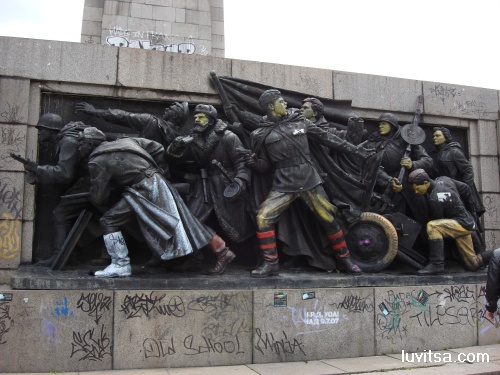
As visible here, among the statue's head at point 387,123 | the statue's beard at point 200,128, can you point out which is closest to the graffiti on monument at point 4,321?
the statue's beard at point 200,128

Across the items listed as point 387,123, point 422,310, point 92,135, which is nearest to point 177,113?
point 92,135

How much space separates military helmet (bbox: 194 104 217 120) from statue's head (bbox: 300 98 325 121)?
1.48m

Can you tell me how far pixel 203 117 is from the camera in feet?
24.2

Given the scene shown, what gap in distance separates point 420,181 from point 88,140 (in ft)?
17.1

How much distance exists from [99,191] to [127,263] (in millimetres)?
1021

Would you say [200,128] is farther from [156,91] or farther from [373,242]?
[373,242]

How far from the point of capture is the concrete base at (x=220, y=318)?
5891 millimetres

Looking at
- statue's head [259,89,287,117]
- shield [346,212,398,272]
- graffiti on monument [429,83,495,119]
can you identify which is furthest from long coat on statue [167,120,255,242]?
graffiti on monument [429,83,495,119]

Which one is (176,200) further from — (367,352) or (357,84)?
(357,84)

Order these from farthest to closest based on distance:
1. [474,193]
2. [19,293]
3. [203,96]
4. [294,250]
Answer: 1. [474,193]
2. [203,96]
3. [294,250]
4. [19,293]

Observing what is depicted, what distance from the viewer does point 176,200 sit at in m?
6.73

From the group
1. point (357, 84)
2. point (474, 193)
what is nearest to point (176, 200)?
point (357, 84)

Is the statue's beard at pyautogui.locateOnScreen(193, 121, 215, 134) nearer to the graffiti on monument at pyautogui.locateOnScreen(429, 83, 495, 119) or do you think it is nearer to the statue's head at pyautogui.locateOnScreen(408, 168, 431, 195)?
the statue's head at pyautogui.locateOnScreen(408, 168, 431, 195)

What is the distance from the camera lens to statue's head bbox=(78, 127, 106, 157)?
6.74 metres
